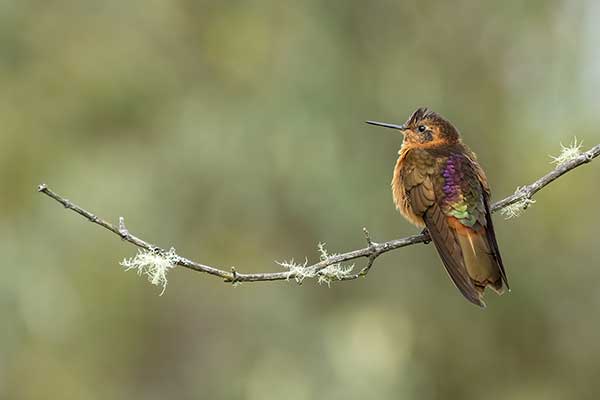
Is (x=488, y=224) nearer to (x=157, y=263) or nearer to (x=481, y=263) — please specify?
(x=481, y=263)

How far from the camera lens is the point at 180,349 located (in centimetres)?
913

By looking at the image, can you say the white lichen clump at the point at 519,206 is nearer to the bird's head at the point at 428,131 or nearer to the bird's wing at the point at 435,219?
the bird's wing at the point at 435,219

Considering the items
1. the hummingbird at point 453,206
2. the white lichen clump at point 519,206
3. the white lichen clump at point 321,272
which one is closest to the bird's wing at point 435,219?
the hummingbird at point 453,206

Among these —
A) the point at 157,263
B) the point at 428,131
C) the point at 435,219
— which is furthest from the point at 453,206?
the point at 157,263

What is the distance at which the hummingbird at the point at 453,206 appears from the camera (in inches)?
149

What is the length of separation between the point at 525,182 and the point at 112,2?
3.96 metres

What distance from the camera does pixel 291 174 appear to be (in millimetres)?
7863

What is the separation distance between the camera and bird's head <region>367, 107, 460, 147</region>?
183 inches

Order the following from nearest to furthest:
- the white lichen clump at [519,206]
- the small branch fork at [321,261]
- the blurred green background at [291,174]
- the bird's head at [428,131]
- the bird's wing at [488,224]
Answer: the small branch fork at [321,261], the white lichen clump at [519,206], the bird's wing at [488,224], the bird's head at [428,131], the blurred green background at [291,174]

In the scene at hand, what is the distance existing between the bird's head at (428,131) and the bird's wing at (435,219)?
0.31 m

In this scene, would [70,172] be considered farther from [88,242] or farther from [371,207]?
[371,207]

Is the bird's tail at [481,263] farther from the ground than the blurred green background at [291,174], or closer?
closer

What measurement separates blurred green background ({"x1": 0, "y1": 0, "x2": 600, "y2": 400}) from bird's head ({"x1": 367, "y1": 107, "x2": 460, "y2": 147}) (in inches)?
119

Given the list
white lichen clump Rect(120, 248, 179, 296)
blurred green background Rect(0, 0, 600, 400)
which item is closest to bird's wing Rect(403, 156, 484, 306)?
white lichen clump Rect(120, 248, 179, 296)
